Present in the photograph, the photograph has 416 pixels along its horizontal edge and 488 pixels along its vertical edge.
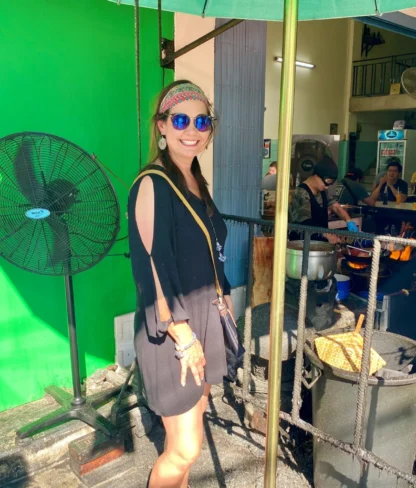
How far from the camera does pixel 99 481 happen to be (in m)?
2.64

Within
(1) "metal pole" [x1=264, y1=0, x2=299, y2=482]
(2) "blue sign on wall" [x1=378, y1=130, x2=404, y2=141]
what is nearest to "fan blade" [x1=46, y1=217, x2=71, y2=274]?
(1) "metal pole" [x1=264, y1=0, x2=299, y2=482]

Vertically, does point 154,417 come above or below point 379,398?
below

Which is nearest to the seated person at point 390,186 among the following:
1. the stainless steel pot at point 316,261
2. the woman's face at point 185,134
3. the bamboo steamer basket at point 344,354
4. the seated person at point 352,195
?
the seated person at point 352,195

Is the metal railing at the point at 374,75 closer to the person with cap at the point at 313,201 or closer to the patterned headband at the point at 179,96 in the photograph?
the person with cap at the point at 313,201

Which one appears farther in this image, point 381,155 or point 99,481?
point 381,155

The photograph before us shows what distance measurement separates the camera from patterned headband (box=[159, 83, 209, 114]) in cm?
205

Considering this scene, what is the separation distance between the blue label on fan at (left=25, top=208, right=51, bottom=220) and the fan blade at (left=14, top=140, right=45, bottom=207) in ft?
0.20

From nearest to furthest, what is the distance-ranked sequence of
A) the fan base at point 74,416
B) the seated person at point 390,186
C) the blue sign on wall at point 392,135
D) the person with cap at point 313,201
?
1. the fan base at point 74,416
2. the person with cap at point 313,201
3. the seated person at point 390,186
4. the blue sign on wall at point 392,135

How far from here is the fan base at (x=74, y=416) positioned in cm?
277

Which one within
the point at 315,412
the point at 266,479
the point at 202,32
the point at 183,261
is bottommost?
the point at 315,412

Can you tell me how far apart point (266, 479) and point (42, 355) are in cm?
251

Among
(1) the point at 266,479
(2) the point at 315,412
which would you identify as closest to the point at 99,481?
(2) the point at 315,412

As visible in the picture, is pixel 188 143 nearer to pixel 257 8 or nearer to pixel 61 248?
pixel 61 248

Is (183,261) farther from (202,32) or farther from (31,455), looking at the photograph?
(202,32)
